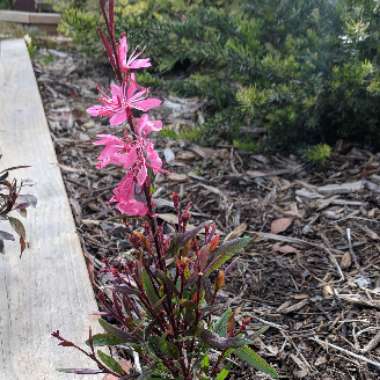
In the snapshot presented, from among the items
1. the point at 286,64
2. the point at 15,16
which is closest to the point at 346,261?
the point at 286,64

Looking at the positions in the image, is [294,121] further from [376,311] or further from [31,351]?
[31,351]

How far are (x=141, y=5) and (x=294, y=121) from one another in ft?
6.52

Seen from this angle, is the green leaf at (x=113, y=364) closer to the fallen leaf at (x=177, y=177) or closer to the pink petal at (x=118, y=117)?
the pink petal at (x=118, y=117)

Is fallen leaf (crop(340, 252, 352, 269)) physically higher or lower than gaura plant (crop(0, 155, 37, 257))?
lower

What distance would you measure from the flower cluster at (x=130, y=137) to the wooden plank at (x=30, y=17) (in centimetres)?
596

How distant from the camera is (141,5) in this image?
14.8ft

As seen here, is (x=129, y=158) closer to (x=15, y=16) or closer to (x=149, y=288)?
(x=149, y=288)

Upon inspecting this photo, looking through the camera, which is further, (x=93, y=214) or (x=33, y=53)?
(x=33, y=53)

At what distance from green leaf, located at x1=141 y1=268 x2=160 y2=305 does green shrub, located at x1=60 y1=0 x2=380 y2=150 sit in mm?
1683

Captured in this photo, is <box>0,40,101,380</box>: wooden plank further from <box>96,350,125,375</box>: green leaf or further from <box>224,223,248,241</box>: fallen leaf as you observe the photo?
<box>224,223,248,241</box>: fallen leaf


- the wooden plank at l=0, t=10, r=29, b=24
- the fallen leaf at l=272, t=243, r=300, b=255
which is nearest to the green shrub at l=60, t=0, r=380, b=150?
the fallen leaf at l=272, t=243, r=300, b=255

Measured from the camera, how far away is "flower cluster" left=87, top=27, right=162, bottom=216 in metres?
1.15

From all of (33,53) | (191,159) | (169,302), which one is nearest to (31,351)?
(169,302)

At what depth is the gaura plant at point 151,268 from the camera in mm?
1170
